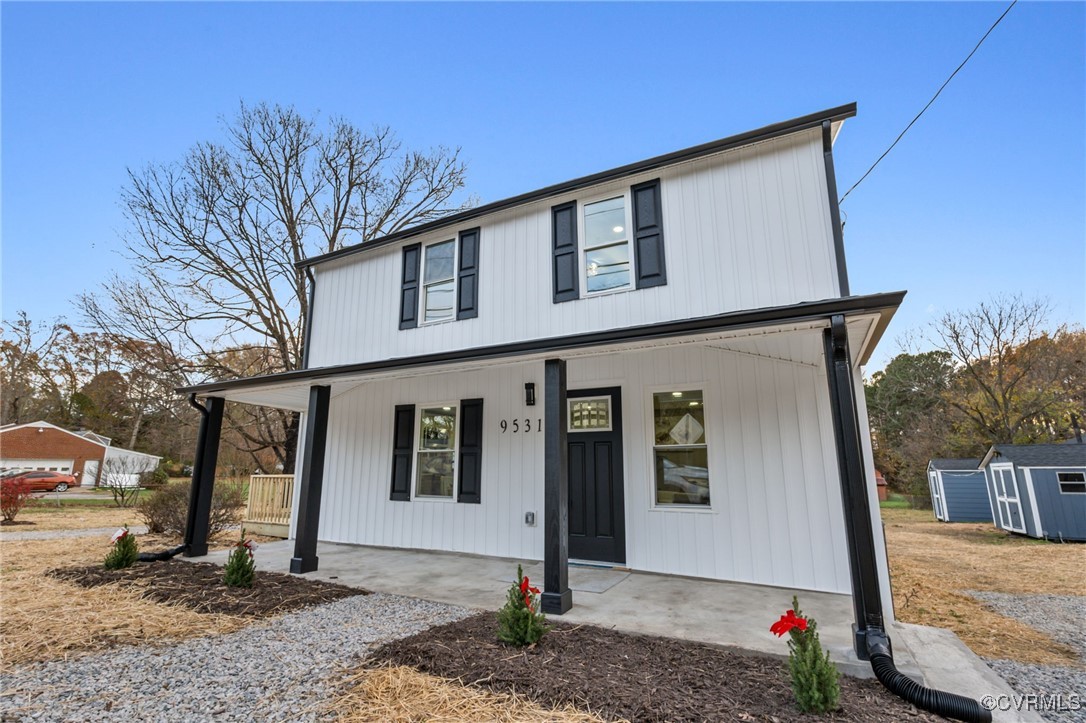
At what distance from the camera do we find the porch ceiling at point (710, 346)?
144 inches

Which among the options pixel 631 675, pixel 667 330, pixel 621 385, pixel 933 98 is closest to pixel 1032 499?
pixel 933 98

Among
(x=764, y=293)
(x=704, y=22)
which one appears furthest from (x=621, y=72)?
(x=764, y=293)

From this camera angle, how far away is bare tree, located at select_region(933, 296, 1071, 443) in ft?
55.4

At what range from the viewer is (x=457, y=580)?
519cm

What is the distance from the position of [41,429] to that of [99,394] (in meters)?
4.72

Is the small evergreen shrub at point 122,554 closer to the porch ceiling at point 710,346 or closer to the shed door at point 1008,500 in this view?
the porch ceiling at point 710,346

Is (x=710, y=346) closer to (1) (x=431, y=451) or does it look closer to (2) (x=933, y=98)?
(2) (x=933, y=98)

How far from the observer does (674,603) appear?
13.6 feet

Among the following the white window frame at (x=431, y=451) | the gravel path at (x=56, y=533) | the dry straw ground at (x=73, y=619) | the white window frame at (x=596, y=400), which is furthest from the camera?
the gravel path at (x=56, y=533)

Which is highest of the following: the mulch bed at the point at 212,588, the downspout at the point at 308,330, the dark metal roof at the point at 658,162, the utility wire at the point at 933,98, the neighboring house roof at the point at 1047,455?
the utility wire at the point at 933,98

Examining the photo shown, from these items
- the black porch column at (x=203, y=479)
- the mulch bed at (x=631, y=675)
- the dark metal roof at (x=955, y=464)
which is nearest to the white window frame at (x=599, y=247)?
the mulch bed at (x=631, y=675)

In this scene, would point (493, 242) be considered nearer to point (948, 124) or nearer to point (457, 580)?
point (457, 580)

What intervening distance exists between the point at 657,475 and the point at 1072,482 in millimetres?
11592

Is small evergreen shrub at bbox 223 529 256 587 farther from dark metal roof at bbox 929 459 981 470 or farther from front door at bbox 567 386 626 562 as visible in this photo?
dark metal roof at bbox 929 459 981 470
